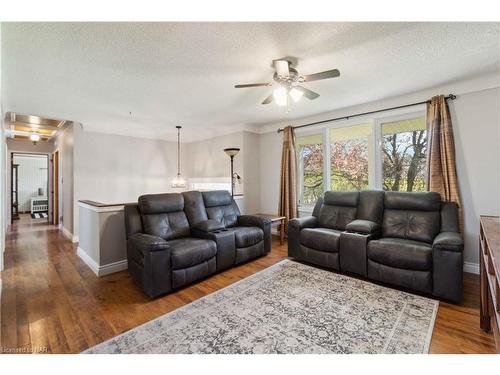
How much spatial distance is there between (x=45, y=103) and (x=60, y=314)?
10.0ft

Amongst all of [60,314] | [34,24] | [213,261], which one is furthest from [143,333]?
[34,24]

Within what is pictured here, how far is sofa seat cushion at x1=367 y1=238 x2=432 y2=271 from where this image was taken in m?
2.34

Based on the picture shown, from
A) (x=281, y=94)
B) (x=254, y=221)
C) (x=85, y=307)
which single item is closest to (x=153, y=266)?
(x=85, y=307)

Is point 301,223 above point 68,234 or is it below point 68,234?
above

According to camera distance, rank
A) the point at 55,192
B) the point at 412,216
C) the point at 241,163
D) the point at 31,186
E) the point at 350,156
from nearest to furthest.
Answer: the point at 412,216 < the point at 350,156 < the point at 241,163 < the point at 55,192 < the point at 31,186

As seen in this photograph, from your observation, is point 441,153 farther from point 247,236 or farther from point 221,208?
point 221,208

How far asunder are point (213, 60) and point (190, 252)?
2019 mm

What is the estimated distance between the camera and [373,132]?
378cm

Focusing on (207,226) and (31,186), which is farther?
(31,186)

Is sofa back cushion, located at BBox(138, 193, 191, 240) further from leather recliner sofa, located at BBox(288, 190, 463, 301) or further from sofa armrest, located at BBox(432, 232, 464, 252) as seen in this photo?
sofa armrest, located at BBox(432, 232, 464, 252)

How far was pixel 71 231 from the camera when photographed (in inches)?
187

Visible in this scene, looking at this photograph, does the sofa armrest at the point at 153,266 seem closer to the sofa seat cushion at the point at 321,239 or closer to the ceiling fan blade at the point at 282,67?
the sofa seat cushion at the point at 321,239

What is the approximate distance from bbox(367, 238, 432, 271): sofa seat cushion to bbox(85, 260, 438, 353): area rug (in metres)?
0.29
